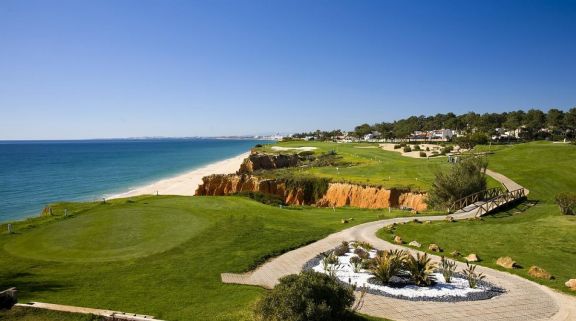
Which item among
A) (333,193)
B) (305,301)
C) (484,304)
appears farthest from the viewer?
(333,193)

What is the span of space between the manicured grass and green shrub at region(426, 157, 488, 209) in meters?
29.2

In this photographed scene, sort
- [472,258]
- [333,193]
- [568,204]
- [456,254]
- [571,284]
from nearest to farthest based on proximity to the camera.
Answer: [571,284]
[472,258]
[456,254]
[568,204]
[333,193]

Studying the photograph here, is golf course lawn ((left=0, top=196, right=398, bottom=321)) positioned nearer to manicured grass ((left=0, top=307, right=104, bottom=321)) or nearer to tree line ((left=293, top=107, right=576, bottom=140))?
manicured grass ((left=0, top=307, right=104, bottom=321))

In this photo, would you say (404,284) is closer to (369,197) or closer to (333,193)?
(369,197)

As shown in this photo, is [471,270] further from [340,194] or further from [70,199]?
[70,199]

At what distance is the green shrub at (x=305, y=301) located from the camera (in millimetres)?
10320

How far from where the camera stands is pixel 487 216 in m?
28.8

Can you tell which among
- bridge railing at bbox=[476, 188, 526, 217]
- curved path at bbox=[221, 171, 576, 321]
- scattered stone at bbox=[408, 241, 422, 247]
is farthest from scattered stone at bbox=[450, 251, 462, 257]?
bridge railing at bbox=[476, 188, 526, 217]

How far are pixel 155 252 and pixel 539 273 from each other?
1757 cm

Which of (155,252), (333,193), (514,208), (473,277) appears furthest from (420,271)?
(333,193)

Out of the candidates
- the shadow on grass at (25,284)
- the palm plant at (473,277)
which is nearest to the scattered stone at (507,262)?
the palm plant at (473,277)

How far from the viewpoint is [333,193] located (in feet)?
165

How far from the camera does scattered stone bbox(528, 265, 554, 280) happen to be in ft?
52.1

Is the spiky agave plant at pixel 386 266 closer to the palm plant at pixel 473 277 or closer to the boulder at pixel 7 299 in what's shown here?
the palm plant at pixel 473 277
